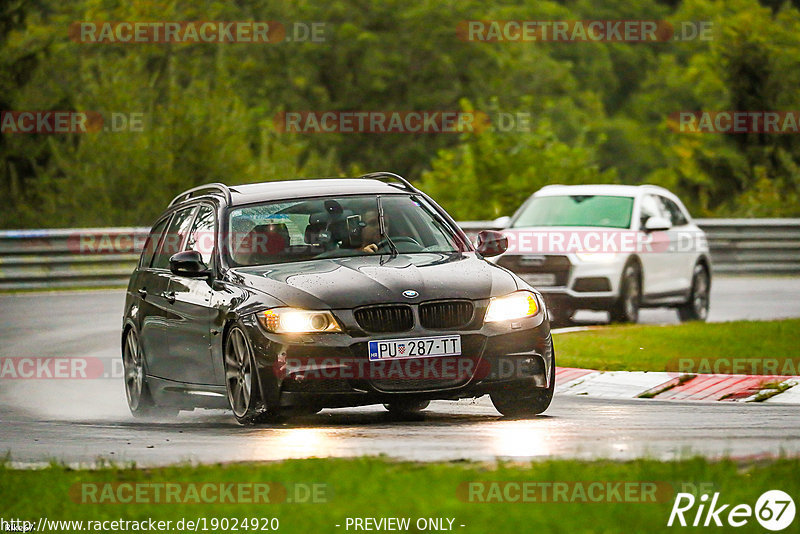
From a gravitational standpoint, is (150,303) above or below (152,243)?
below

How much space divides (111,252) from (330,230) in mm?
18100

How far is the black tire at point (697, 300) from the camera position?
22.2 m

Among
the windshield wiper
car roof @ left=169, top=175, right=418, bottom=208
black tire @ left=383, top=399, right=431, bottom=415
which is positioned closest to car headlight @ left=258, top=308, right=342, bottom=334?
the windshield wiper

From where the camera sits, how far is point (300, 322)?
10.5 m

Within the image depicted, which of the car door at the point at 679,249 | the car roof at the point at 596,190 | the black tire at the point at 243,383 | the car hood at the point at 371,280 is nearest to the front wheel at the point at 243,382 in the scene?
the black tire at the point at 243,383

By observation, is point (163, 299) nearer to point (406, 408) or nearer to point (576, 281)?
→ point (406, 408)

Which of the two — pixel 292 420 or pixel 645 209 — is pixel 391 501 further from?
pixel 645 209

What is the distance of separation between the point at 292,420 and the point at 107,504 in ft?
12.7

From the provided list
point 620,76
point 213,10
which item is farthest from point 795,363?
point 620,76

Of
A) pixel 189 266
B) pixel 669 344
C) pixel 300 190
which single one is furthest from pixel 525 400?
pixel 669 344

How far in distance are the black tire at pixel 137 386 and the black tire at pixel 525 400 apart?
2571 mm

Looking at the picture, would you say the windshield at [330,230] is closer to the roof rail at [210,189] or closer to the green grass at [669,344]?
the roof rail at [210,189]

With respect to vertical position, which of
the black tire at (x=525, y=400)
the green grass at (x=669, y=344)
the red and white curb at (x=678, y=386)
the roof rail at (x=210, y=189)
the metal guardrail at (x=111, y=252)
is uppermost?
the roof rail at (x=210, y=189)

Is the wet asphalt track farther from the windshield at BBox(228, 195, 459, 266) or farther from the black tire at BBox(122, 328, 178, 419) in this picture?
the windshield at BBox(228, 195, 459, 266)
